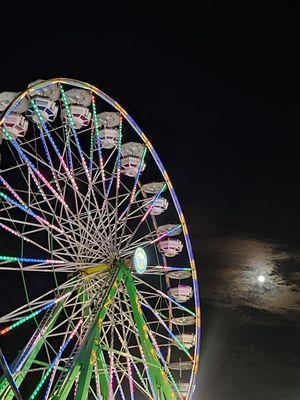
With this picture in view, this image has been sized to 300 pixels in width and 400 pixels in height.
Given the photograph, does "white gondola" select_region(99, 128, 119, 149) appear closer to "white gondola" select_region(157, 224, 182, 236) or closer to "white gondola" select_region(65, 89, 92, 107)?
"white gondola" select_region(65, 89, 92, 107)

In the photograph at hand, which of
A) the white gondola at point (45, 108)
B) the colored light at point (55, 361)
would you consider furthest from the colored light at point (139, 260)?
the white gondola at point (45, 108)

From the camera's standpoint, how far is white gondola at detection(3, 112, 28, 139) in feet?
47.9

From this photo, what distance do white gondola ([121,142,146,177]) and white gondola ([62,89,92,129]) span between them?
2178mm

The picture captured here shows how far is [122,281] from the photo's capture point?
1642 cm

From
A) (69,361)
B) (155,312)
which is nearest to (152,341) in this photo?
(155,312)

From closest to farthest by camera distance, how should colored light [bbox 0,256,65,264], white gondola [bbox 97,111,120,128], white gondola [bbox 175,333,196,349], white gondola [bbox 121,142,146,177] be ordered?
1. colored light [bbox 0,256,65,264]
2. white gondola [bbox 97,111,120,128]
3. white gondola [bbox 121,142,146,177]
4. white gondola [bbox 175,333,196,349]

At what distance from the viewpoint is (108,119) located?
58.6 feet

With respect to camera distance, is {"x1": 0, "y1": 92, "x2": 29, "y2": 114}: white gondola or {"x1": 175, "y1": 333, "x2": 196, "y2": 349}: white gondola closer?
{"x1": 0, "y1": 92, "x2": 29, "y2": 114}: white gondola

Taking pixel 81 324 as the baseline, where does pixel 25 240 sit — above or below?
above

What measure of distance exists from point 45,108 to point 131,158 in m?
3.96

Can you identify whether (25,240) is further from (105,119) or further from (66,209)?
(105,119)

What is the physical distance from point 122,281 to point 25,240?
11.1 ft

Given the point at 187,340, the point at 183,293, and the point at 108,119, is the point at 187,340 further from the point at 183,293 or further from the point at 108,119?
the point at 108,119

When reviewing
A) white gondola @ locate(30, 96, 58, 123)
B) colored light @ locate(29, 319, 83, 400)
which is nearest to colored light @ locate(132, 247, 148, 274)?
colored light @ locate(29, 319, 83, 400)
